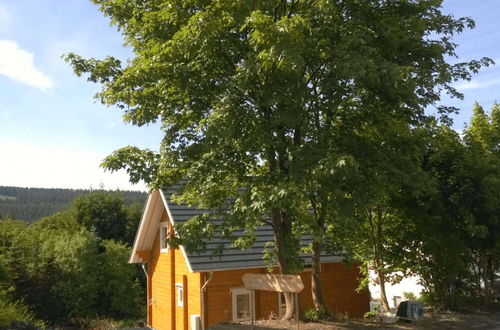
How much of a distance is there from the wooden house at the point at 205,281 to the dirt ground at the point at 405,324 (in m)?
2.16

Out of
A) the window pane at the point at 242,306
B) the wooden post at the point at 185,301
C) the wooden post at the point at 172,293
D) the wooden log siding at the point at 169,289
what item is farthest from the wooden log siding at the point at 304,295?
the wooden post at the point at 172,293

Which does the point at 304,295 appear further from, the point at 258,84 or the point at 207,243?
the point at 258,84

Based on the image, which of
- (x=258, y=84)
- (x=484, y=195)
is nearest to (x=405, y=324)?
(x=484, y=195)

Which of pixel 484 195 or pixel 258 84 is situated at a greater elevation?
pixel 258 84

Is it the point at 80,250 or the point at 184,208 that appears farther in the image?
the point at 80,250

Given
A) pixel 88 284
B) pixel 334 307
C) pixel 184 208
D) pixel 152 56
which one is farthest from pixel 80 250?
pixel 152 56

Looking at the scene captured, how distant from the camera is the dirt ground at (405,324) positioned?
12297 millimetres

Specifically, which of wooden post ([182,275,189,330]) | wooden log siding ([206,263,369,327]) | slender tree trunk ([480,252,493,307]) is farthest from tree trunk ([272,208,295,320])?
slender tree trunk ([480,252,493,307])

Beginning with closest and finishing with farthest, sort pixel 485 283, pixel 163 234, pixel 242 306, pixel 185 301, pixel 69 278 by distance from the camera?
pixel 485 283
pixel 242 306
pixel 185 301
pixel 163 234
pixel 69 278

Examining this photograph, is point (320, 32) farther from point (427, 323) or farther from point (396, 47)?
point (427, 323)

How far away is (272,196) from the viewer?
30.9 feet

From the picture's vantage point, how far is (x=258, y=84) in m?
10.7

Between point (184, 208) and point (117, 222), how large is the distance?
26.9 m

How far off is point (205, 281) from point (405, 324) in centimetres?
737
